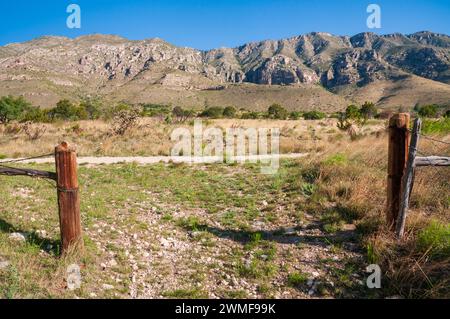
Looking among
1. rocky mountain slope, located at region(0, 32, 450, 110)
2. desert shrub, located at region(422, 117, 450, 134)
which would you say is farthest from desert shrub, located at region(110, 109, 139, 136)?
rocky mountain slope, located at region(0, 32, 450, 110)

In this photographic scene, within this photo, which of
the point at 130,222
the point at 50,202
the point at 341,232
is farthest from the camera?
the point at 50,202

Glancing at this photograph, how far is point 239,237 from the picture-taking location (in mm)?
6043

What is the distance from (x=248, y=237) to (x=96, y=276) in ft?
8.47

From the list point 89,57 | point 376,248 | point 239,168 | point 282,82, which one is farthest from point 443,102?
point 89,57

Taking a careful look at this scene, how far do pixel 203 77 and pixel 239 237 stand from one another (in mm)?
141195

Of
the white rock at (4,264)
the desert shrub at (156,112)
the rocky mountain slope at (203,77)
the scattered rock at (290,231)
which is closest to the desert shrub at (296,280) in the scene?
the scattered rock at (290,231)

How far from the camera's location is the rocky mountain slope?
307 feet

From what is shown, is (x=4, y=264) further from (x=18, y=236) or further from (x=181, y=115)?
(x=181, y=115)

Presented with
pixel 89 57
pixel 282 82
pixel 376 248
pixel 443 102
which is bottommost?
pixel 376 248

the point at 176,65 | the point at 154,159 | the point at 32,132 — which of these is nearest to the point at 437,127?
the point at 154,159

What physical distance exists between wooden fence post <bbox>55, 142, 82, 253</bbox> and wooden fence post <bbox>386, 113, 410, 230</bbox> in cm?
456

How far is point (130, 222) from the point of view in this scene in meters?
6.61

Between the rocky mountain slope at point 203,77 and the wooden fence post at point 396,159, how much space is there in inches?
3344
